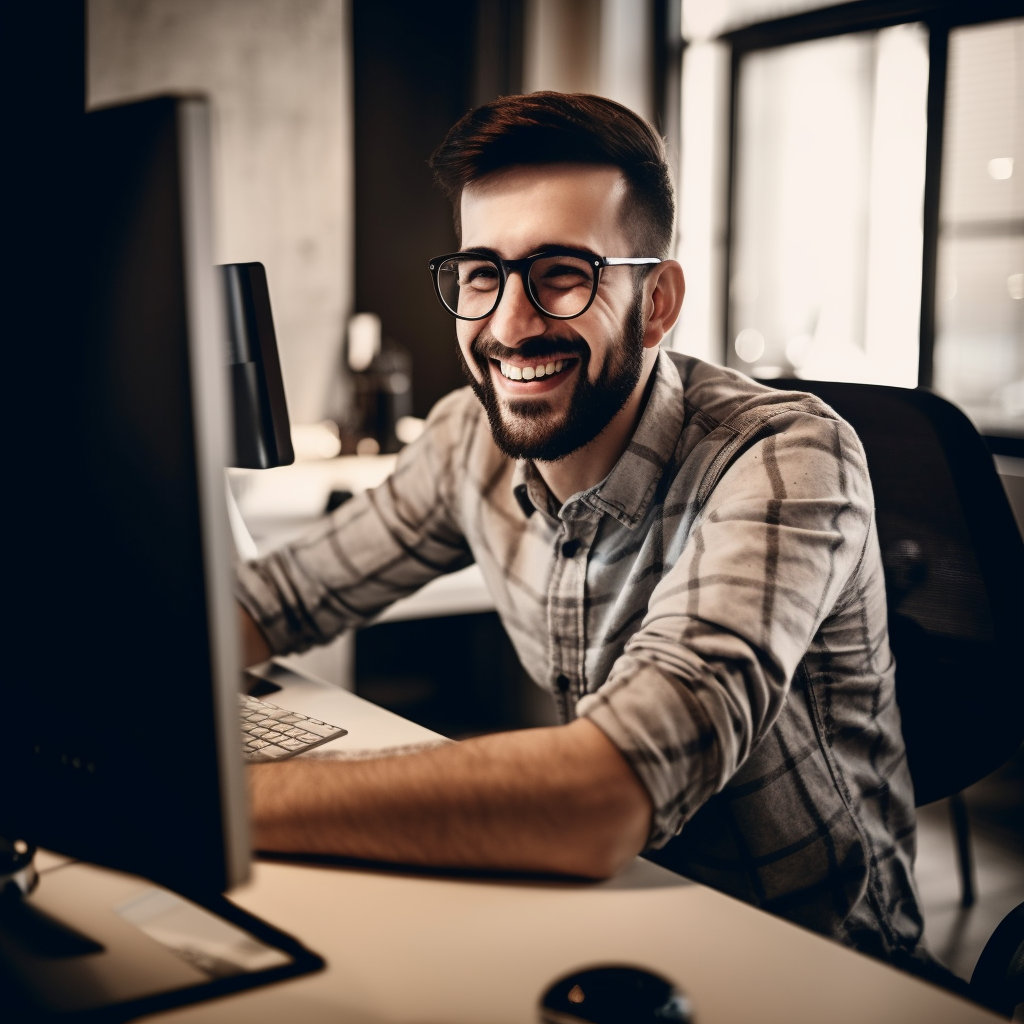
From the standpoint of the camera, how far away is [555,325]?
130cm

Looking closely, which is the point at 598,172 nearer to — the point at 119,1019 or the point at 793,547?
the point at 793,547

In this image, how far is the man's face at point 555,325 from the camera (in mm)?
1258

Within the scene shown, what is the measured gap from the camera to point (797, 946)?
733mm

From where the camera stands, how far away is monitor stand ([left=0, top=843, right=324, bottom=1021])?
0.67 m

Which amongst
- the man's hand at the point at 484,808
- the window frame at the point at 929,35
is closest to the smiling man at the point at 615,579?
the man's hand at the point at 484,808

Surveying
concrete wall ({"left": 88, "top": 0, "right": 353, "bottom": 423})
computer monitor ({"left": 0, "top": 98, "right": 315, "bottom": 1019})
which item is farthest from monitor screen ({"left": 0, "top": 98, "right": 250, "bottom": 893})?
concrete wall ({"left": 88, "top": 0, "right": 353, "bottom": 423})

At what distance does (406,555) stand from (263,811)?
0.70 metres

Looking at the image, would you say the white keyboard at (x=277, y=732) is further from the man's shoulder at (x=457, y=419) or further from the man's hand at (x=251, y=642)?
the man's shoulder at (x=457, y=419)

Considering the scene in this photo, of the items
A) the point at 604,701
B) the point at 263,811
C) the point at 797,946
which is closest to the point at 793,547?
the point at 604,701

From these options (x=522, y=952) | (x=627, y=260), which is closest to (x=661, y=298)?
(x=627, y=260)

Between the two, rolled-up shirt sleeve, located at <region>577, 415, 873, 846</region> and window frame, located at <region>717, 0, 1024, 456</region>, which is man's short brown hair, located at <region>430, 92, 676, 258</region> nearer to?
rolled-up shirt sleeve, located at <region>577, 415, 873, 846</region>

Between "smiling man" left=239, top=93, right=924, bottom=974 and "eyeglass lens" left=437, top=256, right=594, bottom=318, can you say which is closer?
"smiling man" left=239, top=93, right=924, bottom=974

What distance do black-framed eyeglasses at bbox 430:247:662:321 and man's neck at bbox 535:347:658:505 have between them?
119 mm

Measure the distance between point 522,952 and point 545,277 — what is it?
2.58ft
